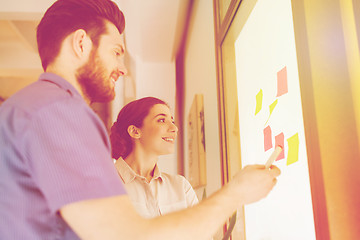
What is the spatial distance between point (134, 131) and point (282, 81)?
106cm

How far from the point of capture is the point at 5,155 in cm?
52

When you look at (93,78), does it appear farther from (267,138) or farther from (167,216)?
(267,138)

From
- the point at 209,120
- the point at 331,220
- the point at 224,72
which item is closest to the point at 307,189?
the point at 331,220

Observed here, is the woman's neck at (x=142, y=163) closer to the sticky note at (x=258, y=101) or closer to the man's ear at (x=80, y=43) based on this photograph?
the sticky note at (x=258, y=101)

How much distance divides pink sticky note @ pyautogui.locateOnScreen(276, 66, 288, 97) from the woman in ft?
3.04

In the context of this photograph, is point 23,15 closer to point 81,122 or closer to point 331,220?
point 81,122

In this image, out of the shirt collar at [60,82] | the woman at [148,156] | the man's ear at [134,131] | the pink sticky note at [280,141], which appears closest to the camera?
the shirt collar at [60,82]

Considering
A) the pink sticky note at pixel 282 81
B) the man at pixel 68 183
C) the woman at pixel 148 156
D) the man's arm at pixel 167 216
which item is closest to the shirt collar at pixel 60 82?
the man at pixel 68 183

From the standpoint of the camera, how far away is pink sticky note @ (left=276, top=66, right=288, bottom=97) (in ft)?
2.25

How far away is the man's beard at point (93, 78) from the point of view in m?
0.68

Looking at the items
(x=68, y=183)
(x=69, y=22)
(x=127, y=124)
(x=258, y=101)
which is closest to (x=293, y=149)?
(x=258, y=101)

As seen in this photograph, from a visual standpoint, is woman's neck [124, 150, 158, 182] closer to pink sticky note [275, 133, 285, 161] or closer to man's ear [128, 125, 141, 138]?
man's ear [128, 125, 141, 138]

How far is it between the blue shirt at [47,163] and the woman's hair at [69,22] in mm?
204

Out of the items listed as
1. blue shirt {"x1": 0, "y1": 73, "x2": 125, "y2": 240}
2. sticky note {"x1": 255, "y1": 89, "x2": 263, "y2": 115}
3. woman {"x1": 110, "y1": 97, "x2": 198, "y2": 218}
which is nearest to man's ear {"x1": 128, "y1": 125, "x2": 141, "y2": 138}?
woman {"x1": 110, "y1": 97, "x2": 198, "y2": 218}
